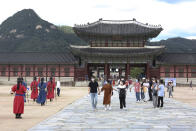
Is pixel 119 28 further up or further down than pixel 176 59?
further up

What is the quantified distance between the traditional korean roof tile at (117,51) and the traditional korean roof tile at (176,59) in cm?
263

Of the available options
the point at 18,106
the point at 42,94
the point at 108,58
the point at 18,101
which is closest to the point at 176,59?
the point at 108,58

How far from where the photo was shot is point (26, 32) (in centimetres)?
14212

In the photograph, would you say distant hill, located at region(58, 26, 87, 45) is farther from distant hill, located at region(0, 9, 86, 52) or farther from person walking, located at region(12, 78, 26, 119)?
person walking, located at region(12, 78, 26, 119)

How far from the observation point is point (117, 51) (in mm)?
46031

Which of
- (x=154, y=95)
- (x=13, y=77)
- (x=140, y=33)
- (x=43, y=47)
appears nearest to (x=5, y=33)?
(x=43, y=47)

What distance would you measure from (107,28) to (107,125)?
41.0 metres

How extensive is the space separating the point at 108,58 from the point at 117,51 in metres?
1.83

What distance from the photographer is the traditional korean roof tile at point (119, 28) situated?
46656 millimetres

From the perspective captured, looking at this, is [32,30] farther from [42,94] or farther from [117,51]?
[42,94]

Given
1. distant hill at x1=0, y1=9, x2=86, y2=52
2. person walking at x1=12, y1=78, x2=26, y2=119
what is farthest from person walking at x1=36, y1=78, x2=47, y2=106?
distant hill at x1=0, y1=9, x2=86, y2=52

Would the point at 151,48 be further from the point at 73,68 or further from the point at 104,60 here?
the point at 73,68

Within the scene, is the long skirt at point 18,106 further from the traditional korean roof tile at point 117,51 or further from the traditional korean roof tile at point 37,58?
the traditional korean roof tile at point 37,58

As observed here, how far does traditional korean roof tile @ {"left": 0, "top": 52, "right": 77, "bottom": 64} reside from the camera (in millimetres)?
47312
